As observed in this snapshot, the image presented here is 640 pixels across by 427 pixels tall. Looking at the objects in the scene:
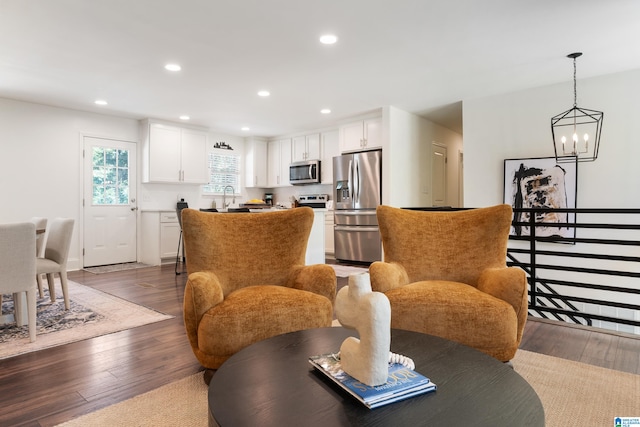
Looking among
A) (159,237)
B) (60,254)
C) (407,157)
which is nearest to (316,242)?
(407,157)

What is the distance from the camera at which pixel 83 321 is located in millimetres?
2941

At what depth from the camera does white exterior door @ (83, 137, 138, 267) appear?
18.6 feet

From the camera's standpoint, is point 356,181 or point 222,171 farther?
point 222,171

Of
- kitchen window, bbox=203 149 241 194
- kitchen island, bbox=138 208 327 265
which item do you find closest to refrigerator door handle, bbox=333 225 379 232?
kitchen window, bbox=203 149 241 194

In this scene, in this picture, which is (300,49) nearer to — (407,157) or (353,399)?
(407,157)

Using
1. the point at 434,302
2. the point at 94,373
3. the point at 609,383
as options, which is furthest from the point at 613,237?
the point at 94,373

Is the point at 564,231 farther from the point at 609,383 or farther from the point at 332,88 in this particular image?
the point at 332,88

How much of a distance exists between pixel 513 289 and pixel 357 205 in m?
4.13

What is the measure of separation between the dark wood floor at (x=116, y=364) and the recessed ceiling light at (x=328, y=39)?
2.69m

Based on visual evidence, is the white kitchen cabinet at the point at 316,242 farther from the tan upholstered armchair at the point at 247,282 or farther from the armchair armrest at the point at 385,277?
the armchair armrest at the point at 385,277

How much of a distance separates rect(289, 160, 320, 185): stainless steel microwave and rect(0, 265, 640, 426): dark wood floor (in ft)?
14.0

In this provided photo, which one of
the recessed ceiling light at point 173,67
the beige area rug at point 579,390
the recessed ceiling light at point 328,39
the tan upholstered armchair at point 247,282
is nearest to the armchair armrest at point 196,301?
the tan upholstered armchair at point 247,282

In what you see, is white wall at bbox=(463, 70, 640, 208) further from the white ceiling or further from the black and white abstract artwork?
the white ceiling

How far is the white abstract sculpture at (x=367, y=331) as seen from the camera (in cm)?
92
